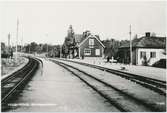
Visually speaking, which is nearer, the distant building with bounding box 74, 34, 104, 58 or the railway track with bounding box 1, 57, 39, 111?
the railway track with bounding box 1, 57, 39, 111

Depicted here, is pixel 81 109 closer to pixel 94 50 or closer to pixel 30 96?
pixel 30 96

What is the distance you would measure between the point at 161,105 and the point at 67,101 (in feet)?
11.6

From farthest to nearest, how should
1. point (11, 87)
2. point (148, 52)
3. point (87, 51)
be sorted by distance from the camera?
point (87, 51), point (148, 52), point (11, 87)

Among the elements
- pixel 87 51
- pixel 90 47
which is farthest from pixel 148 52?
pixel 87 51

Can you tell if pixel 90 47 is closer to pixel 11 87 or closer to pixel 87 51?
pixel 87 51

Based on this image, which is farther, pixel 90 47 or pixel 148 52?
pixel 90 47

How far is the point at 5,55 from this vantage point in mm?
61438

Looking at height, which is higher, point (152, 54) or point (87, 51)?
point (87, 51)

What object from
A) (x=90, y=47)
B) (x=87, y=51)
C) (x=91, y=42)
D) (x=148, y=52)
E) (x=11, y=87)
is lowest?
(x=11, y=87)

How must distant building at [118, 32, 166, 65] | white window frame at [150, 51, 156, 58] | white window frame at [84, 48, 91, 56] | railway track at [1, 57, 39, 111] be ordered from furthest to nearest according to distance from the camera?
1. white window frame at [84, 48, 91, 56]
2. white window frame at [150, 51, 156, 58]
3. distant building at [118, 32, 166, 65]
4. railway track at [1, 57, 39, 111]

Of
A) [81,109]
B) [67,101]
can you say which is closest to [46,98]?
[67,101]

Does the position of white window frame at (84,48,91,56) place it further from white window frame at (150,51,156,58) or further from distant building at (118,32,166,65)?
white window frame at (150,51,156,58)

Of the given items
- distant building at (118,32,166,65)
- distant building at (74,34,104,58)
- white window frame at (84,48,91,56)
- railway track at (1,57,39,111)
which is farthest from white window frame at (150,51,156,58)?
white window frame at (84,48,91,56)

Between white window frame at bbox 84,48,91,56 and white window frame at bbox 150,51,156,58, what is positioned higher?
white window frame at bbox 84,48,91,56
